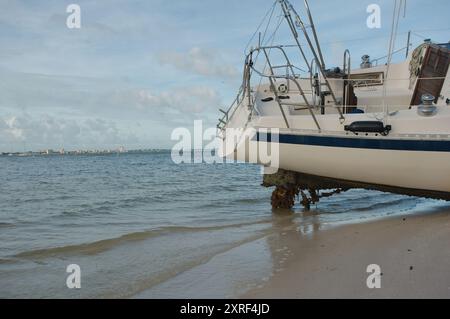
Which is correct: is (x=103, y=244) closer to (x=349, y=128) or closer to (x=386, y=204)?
(x=349, y=128)

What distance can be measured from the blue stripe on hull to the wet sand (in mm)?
1339

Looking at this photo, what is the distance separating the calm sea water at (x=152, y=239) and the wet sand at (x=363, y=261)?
0.43 m

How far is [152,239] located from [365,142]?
175 inches

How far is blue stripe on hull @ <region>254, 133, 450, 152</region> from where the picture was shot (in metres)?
7.52

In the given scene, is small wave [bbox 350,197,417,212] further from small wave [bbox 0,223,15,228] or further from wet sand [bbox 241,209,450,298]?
small wave [bbox 0,223,15,228]

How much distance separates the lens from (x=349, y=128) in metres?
8.08

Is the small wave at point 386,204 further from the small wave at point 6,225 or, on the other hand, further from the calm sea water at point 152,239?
the small wave at point 6,225

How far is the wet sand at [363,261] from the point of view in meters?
4.41

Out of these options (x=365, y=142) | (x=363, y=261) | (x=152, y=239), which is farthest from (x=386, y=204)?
(x=363, y=261)
